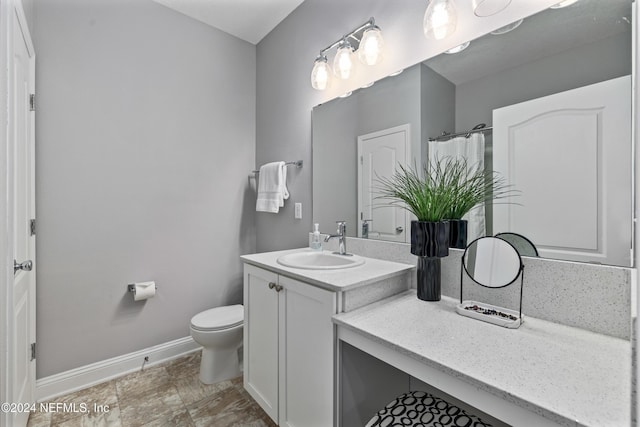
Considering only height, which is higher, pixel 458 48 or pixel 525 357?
pixel 458 48

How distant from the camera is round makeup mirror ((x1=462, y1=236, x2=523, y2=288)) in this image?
989 mm

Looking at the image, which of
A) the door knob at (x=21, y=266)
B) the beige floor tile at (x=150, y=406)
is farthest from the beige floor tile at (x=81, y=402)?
the door knob at (x=21, y=266)

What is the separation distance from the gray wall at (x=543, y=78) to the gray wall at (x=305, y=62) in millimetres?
210

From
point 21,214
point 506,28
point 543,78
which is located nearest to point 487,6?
point 506,28

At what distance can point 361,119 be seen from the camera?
5.40 ft

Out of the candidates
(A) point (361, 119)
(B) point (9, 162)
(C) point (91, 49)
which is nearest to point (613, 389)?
(A) point (361, 119)

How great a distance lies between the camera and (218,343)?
1.78 m

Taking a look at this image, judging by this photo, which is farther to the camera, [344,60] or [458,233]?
[344,60]

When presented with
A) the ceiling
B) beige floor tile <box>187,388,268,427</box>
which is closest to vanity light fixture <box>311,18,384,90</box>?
→ the ceiling

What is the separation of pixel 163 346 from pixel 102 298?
1.80ft

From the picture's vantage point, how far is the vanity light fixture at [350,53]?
147cm

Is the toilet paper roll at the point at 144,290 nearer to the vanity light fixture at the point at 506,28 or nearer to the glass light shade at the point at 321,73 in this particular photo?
the glass light shade at the point at 321,73

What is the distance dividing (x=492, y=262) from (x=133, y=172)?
219 cm

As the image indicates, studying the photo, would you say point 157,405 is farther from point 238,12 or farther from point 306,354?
point 238,12
